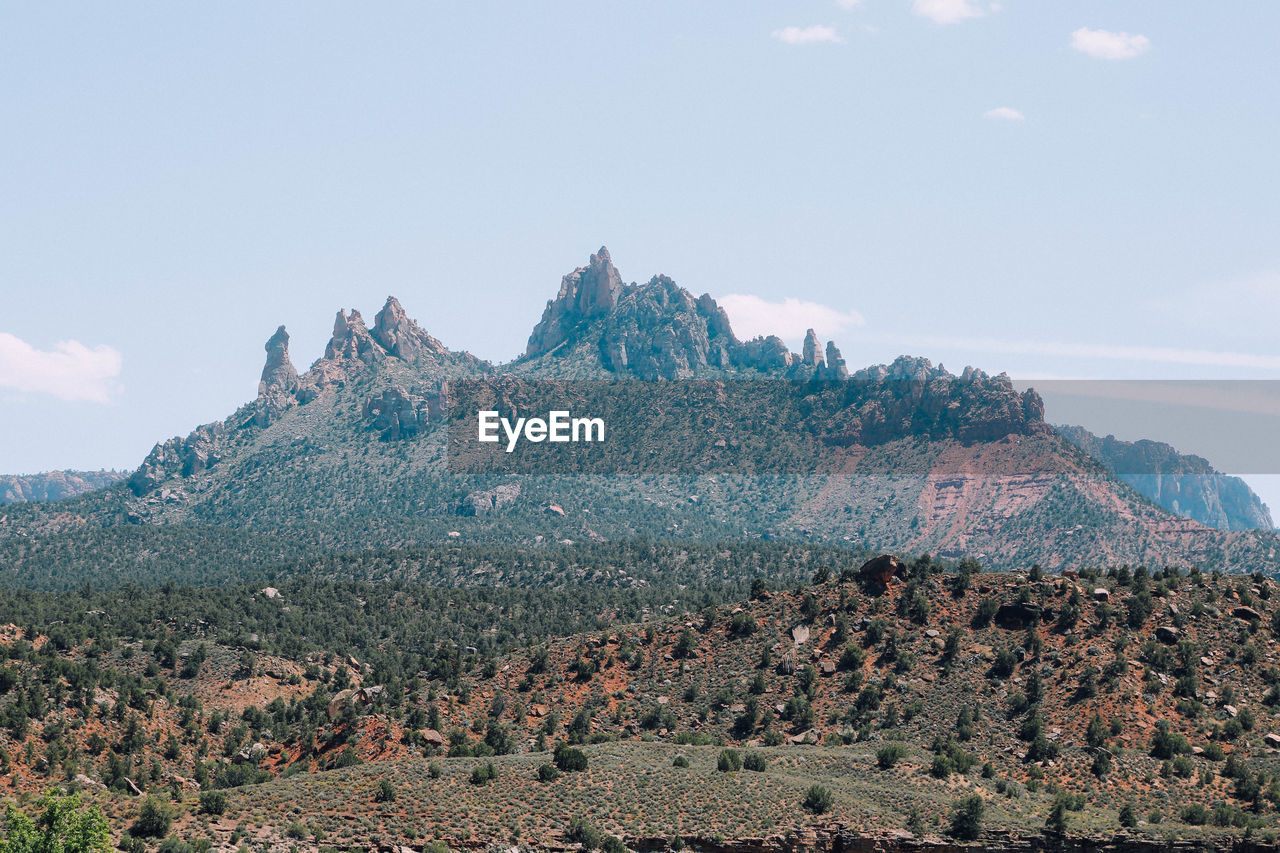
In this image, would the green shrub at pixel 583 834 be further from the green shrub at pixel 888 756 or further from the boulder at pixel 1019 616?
the boulder at pixel 1019 616

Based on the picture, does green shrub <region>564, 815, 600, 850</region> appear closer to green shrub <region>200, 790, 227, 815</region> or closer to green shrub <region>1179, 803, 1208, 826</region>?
green shrub <region>200, 790, 227, 815</region>

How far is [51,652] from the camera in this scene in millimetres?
109250

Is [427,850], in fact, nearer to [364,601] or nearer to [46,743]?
[46,743]

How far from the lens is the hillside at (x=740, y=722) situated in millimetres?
67938

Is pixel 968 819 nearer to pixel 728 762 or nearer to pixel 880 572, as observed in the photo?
pixel 728 762

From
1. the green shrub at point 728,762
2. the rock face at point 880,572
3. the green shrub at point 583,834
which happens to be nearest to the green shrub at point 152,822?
the green shrub at point 583,834

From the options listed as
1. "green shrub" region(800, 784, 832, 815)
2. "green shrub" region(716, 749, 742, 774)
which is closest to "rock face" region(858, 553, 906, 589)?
"green shrub" region(716, 749, 742, 774)

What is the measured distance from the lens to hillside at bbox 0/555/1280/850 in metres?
67.9

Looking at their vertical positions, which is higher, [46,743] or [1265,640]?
[1265,640]

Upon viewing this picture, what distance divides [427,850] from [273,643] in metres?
75.3

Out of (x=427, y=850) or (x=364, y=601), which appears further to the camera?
(x=364, y=601)

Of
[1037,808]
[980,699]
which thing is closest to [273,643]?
[980,699]

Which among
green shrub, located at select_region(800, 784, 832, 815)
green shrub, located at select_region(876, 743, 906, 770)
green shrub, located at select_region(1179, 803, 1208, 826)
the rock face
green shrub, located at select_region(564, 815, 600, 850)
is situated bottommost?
green shrub, located at select_region(1179, 803, 1208, 826)

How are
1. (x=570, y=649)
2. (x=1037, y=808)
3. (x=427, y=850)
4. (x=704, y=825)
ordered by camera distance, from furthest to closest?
(x=570, y=649) < (x=1037, y=808) < (x=704, y=825) < (x=427, y=850)
